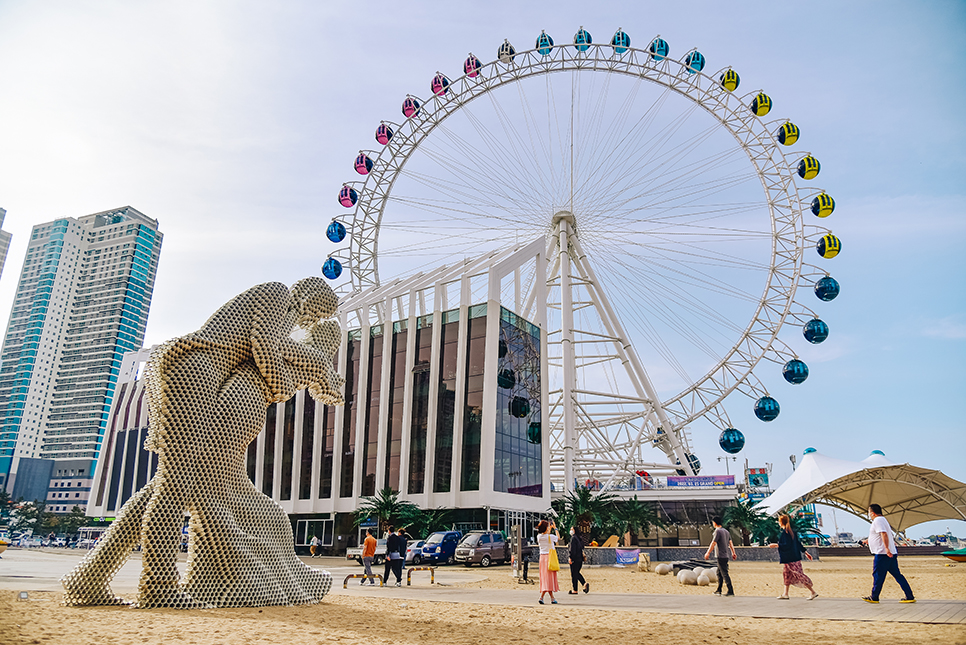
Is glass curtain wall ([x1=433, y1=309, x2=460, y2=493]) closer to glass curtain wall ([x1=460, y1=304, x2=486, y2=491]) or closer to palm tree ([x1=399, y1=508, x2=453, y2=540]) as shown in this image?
glass curtain wall ([x1=460, y1=304, x2=486, y2=491])

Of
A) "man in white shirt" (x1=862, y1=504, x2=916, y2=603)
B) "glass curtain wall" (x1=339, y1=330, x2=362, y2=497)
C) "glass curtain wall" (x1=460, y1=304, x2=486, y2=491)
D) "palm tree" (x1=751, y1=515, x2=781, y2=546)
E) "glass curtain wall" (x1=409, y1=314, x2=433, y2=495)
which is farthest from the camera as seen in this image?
"glass curtain wall" (x1=339, y1=330, x2=362, y2=497)

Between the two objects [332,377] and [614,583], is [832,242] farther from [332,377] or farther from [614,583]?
[332,377]

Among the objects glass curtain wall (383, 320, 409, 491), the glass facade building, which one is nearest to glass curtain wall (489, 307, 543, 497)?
the glass facade building

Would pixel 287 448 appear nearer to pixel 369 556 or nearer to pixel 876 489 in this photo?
pixel 369 556

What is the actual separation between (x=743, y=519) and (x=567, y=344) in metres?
15.6

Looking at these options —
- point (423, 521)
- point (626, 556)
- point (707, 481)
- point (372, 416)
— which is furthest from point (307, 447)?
point (707, 481)

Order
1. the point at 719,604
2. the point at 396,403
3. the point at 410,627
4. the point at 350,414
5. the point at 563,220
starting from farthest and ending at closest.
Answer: the point at 563,220, the point at 350,414, the point at 396,403, the point at 719,604, the point at 410,627

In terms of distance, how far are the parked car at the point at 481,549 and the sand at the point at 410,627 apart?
58.4ft

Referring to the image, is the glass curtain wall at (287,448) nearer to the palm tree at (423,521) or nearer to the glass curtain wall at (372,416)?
the glass curtain wall at (372,416)

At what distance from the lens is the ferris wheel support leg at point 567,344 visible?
148 feet

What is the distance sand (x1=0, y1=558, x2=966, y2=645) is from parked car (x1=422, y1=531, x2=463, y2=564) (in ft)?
58.2

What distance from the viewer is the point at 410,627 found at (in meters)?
9.71

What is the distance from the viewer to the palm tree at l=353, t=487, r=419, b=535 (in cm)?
3981

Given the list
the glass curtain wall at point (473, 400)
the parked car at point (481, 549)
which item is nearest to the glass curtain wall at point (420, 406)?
the glass curtain wall at point (473, 400)
